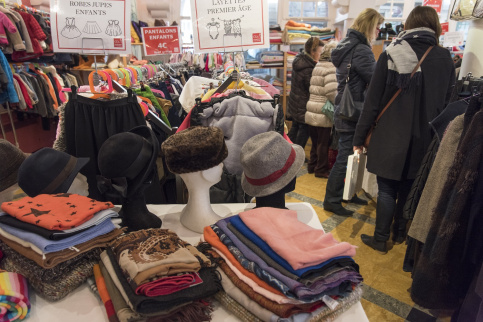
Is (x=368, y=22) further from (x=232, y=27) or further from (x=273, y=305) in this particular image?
(x=273, y=305)

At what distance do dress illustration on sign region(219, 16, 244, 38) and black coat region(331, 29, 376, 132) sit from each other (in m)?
1.38

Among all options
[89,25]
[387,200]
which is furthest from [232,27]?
[387,200]

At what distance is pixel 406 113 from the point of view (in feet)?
6.45

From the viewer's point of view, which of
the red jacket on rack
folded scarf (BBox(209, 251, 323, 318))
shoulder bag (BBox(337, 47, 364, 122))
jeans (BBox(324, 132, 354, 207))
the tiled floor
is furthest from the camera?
the red jacket on rack

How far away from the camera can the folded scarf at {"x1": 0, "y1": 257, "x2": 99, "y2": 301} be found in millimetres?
843

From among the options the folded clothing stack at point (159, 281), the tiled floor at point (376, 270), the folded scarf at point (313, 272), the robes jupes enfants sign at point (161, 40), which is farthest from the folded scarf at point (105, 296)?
the robes jupes enfants sign at point (161, 40)

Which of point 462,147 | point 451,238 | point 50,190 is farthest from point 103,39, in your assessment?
point 451,238

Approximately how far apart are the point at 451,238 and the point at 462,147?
0.35 meters

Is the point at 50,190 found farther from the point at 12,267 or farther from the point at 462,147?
the point at 462,147

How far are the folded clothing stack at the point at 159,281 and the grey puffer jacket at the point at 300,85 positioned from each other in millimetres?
3357

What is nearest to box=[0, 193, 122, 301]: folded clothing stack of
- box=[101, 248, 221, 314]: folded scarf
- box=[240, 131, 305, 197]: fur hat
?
box=[101, 248, 221, 314]: folded scarf

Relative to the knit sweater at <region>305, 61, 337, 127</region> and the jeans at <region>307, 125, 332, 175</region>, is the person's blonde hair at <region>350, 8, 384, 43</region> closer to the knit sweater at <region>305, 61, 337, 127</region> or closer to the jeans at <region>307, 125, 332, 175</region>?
the knit sweater at <region>305, 61, 337, 127</region>

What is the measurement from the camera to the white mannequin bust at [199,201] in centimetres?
117

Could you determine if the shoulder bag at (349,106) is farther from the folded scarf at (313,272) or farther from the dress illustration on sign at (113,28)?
the folded scarf at (313,272)
